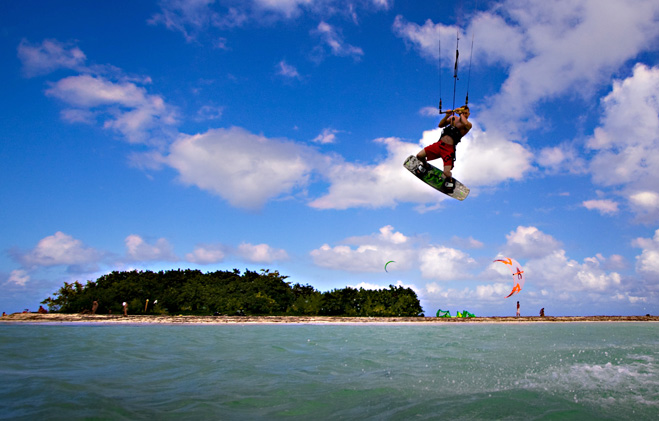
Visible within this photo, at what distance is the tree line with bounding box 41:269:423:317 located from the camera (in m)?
34.3

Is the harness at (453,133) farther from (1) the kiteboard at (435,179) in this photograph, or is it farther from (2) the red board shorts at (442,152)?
(1) the kiteboard at (435,179)

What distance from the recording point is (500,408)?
236 inches

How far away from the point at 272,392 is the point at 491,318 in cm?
3774

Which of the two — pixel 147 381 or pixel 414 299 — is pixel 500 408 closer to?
pixel 147 381

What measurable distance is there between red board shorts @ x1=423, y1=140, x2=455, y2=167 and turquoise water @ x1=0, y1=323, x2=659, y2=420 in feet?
17.3

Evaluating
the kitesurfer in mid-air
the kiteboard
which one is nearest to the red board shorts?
the kitesurfer in mid-air

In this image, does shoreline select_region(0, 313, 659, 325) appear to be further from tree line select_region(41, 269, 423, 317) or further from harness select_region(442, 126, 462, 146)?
harness select_region(442, 126, 462, 146)

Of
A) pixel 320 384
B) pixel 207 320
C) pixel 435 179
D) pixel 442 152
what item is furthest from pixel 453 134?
pixel 207 320

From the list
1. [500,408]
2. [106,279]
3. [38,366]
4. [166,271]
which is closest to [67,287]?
[106,279]

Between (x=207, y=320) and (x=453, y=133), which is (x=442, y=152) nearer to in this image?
(x=453, y=133)

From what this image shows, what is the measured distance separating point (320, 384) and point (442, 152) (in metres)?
6.50

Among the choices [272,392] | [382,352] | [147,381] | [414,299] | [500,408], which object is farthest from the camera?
[414,299]

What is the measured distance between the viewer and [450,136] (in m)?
10.6

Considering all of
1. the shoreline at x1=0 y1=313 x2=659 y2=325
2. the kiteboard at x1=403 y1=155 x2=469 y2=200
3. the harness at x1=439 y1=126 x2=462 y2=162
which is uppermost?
the harness at x1=439 y1=126 x2=462 y2=162
